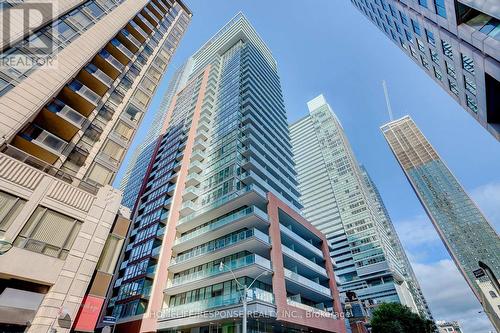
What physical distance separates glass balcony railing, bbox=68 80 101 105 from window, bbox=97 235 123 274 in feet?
34.0

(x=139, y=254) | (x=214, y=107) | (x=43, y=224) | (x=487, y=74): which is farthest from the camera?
(x=214, y=107)

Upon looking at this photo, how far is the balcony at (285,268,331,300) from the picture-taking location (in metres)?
28.8

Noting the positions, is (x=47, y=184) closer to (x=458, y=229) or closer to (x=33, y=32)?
(x=33, y=32)

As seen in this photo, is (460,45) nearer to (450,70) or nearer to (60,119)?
→ (450,70)

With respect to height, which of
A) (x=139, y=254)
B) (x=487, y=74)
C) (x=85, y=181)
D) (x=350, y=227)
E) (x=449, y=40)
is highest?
(x=350, y=227)

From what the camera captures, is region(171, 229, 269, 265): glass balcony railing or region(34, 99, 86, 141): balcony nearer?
region(34, 99, 86, 141): balcony

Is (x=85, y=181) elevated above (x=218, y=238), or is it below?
below

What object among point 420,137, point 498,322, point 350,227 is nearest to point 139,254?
point 498,322

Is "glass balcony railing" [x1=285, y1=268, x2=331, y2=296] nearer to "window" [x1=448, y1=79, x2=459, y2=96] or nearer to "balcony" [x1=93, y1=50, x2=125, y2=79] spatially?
"balcony" [x1=93, y1=50, x2=125, y2=79]

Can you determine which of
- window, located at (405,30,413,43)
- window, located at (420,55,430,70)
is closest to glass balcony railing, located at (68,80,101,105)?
window, located at (405,30,413,43)

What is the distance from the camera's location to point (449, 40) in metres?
21.6

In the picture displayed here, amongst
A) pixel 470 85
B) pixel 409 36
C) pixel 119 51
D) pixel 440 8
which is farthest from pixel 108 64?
pixel 409 36

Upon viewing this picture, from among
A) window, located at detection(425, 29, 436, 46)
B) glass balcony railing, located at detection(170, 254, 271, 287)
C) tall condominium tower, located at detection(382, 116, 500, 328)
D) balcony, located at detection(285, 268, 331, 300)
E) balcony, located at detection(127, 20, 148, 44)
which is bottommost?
balcony, located at detection(285, 268, 331, 300)

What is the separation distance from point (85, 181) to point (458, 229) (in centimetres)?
15552
